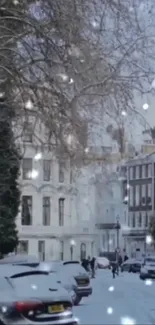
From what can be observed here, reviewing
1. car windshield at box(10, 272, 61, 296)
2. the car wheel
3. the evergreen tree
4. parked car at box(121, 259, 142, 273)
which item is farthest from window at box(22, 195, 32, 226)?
car windshield at box(10, 272, 61, 296)

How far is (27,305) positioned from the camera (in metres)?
12.6

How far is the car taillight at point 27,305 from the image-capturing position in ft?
41.2

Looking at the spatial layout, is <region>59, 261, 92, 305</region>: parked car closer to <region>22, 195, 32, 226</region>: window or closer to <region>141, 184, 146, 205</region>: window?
<region>22, 195, 32, 226</region>: window

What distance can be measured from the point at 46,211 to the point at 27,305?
97.4ft

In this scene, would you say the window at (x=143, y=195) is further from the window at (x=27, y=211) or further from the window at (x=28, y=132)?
the window at (x=28, y=132)

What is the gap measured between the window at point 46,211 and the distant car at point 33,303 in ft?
78.3

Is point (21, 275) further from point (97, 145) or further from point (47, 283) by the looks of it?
point (97, 145)

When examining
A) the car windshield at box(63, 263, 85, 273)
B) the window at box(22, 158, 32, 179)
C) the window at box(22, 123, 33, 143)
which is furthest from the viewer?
the window at box(22, 158, 32, 179)

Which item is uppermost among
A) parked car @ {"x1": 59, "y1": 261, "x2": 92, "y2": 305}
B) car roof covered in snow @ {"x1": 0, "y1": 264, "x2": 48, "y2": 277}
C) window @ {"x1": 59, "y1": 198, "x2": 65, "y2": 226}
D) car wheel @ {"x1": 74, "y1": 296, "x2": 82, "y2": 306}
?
window @ {"x1": 59, "y1": 198, "x2": 65, "y2": 226}

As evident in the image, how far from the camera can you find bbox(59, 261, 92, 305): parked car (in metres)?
26.2

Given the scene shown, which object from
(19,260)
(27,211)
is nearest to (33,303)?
(19,260)

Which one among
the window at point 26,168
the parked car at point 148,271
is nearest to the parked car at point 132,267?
the parked car at point 148,271

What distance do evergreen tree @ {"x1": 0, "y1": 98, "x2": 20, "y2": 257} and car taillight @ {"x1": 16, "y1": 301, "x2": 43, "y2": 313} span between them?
441 cm

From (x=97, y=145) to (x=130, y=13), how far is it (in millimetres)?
3085
